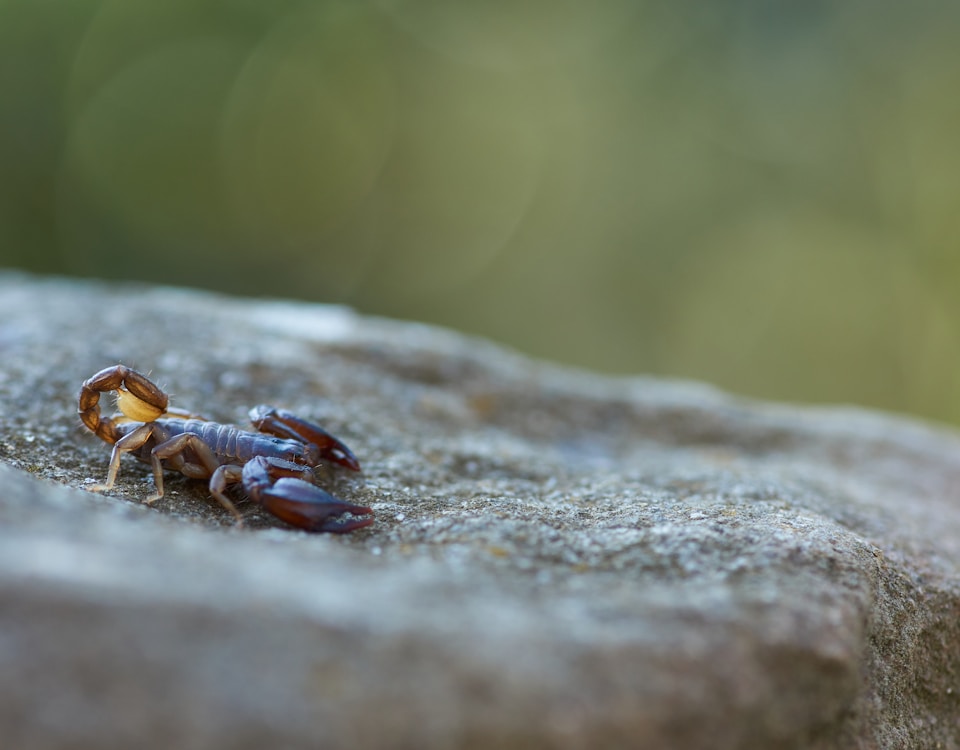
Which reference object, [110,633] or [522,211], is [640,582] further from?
[522,211]

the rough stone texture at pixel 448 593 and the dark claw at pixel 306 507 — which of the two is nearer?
the rough stone texture at pixel 448 593

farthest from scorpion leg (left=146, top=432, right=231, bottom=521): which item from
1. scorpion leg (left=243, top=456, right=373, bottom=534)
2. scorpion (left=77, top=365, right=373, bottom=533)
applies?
scorpion leg (left=243, top=456, right=373, bottom=534)

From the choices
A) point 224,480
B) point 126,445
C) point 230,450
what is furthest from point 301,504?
point 126,445

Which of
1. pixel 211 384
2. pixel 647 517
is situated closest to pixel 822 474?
pixel 647 517

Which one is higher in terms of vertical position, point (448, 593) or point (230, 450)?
point (448, 593)

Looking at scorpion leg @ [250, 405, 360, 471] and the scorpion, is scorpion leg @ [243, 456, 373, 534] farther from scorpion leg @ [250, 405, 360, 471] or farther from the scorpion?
scorpion leg @ [250, 405, 360, 471]

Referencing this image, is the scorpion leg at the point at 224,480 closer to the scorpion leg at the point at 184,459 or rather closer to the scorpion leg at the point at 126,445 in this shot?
the scorpion leg at the point at 184,459

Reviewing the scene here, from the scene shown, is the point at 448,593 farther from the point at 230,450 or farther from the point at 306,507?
the point at 230,450

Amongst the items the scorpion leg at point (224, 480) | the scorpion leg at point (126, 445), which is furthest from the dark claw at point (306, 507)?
the scorpion leg at point (126, 445)
